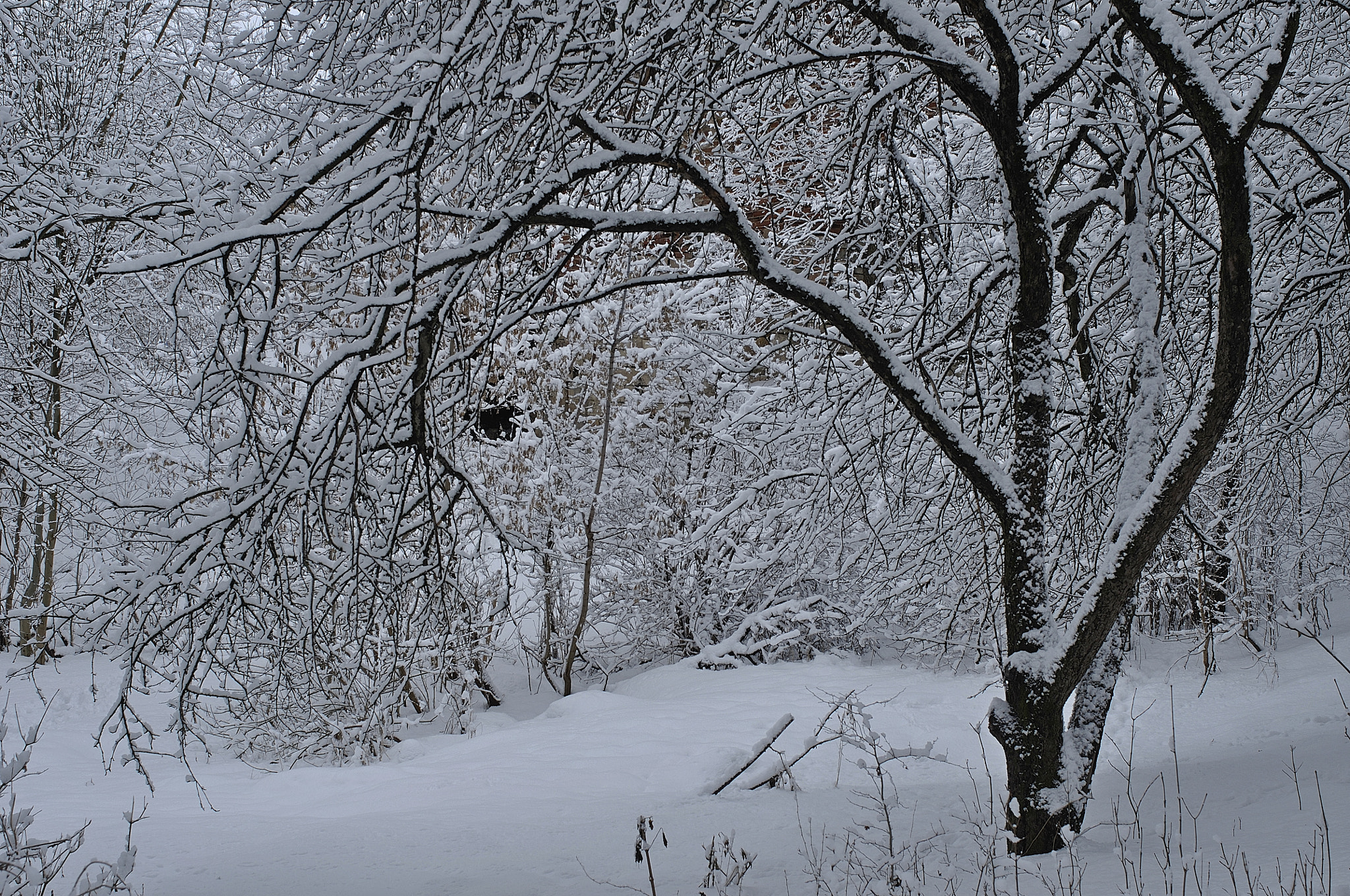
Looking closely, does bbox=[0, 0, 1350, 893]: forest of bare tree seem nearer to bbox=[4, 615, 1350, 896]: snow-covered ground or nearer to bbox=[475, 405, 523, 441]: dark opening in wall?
bbox=[4, 615, 1350, 896]: snow-covered ground

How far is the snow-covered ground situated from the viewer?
3811 millimetres

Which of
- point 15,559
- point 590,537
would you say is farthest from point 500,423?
point 15,559

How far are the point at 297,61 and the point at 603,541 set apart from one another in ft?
26.7

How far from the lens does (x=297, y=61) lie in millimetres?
3215

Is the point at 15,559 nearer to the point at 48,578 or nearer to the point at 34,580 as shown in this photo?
the point at 34,580

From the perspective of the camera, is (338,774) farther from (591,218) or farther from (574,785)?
(591,218)

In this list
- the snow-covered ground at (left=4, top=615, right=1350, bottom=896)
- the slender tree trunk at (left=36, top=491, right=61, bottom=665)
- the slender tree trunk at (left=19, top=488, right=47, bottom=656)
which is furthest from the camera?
the slender tree trunk at (left=36, top=491, right=61, bottom=665)

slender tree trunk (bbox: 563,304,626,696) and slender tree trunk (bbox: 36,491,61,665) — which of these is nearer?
slender tree trunk (bbox: 36,491,61,665)

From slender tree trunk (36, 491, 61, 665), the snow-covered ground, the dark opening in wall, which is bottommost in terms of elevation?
the snow-covered ground

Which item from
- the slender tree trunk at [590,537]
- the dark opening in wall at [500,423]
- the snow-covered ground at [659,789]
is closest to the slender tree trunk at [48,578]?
the snow-covered ground at [659,789]

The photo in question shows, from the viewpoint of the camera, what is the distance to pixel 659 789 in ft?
19.1

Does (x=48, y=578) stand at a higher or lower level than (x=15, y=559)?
lower

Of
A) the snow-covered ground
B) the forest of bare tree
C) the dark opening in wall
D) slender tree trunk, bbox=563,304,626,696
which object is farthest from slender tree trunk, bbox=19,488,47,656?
slender tree trunk, bbox=563,304,626,696

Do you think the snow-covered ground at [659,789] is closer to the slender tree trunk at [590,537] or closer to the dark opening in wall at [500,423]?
the slender tree trunk at [590,537]
